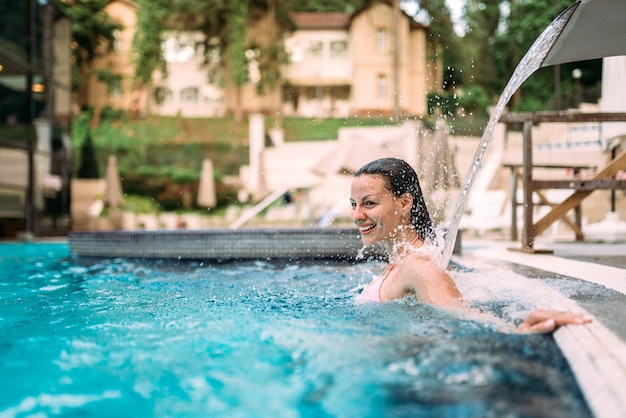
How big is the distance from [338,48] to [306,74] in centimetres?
263

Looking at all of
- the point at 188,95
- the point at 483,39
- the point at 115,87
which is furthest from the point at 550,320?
the point at 188,95

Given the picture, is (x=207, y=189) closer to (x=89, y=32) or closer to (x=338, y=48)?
(x=89, y=32)

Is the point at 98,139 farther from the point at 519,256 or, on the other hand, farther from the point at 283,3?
the point at 519,256

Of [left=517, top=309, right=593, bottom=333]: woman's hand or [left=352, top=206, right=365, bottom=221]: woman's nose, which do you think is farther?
[left=352, top=206, right=365, bottom=221]: woman's nose

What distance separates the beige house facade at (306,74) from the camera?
34.2 m

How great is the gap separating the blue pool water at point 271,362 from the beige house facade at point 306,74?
30640mm

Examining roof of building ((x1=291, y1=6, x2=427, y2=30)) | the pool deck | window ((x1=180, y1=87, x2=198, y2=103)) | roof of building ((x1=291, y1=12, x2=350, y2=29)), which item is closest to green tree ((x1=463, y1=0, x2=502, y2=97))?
roof of building ((x1=291, y1=6, x2=427, y2=30))

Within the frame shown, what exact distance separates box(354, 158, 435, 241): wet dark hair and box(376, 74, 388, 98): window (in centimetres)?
3293

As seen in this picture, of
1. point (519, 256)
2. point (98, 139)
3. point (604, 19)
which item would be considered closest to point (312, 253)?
point (519, 256)

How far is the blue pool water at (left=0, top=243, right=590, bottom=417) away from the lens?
5.83 feet

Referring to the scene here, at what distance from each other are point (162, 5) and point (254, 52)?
5.47 metres

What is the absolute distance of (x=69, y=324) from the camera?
3.09m

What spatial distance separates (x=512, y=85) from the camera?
4.18m

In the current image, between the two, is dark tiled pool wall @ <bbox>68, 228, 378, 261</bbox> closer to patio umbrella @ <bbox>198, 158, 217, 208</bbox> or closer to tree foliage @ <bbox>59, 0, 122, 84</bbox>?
patio umbrella @ <bbox>198, 158, 217, 208</bbox>
